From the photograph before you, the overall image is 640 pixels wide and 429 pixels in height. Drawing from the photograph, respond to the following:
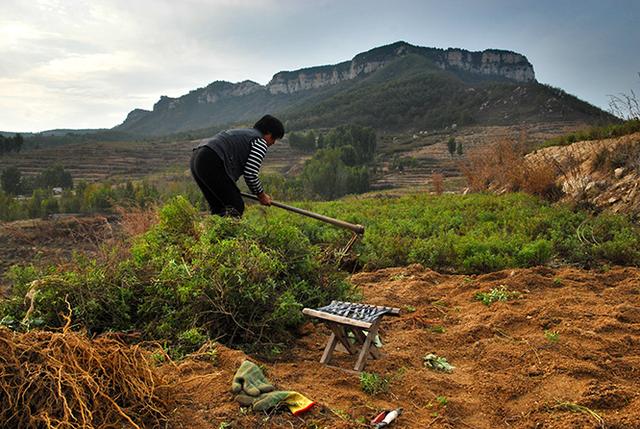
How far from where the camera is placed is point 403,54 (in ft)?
351

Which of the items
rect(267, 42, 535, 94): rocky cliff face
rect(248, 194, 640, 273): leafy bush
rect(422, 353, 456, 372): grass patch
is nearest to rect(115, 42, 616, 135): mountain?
rect(267, 42, 535, 94): rocky cliff face

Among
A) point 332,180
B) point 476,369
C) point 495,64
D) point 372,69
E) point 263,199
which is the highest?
point 495,64

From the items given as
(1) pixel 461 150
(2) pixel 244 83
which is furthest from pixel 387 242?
(2) pixel 244 83

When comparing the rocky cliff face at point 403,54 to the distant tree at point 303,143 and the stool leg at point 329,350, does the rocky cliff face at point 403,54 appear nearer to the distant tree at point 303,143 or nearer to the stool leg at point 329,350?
the distant tree at point 303,143

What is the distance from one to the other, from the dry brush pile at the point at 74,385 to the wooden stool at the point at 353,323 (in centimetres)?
112

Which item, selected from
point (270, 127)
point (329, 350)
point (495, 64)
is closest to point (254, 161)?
point (270, 127)

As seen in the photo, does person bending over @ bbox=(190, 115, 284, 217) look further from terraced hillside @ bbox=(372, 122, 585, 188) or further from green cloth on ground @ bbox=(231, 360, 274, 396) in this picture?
terraced hillside @ bbox=(372, 122, 585, 188)

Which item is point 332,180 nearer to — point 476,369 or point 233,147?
point 233,147

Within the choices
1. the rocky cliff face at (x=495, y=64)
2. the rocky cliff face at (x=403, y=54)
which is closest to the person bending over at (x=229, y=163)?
the rocky cliff face at (x=403, y=54)

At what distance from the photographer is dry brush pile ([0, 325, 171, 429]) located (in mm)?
2018

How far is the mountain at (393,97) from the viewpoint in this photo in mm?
56281

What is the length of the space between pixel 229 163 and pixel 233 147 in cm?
17

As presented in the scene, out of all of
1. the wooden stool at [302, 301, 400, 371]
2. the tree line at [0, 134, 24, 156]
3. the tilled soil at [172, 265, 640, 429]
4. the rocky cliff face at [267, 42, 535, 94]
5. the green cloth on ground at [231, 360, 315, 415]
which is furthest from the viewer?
the rocky cliff face at [267, 42, 535, 94]

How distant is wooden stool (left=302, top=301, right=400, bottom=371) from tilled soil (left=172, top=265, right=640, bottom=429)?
4.1 inches
